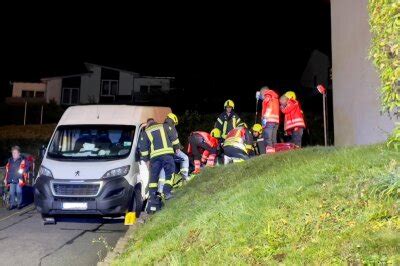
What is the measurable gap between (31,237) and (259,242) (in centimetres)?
551

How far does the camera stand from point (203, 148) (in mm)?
12016

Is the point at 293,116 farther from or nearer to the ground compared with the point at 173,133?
farther from the ground

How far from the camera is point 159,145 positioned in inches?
367

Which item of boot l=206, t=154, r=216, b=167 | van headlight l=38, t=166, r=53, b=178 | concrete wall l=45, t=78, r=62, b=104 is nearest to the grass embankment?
boot l=206, t=154, r=216, b=167

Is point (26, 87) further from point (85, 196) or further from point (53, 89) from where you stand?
point (85, 196)

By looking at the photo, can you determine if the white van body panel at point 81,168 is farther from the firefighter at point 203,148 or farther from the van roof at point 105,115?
the firefighter at point 203,148

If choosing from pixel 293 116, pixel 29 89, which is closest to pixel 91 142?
pixel 293 116

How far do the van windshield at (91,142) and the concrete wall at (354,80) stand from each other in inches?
187

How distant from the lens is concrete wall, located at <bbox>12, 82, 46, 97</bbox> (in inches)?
1805

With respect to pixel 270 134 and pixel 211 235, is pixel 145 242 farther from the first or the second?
pixel 270 134

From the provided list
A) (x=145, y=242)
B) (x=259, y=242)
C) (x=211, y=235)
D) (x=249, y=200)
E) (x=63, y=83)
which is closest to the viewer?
(x=259, y=242)

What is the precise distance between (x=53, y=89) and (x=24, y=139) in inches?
935

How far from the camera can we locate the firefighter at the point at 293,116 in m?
11.2

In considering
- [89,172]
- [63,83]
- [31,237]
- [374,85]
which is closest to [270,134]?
[374,85]
